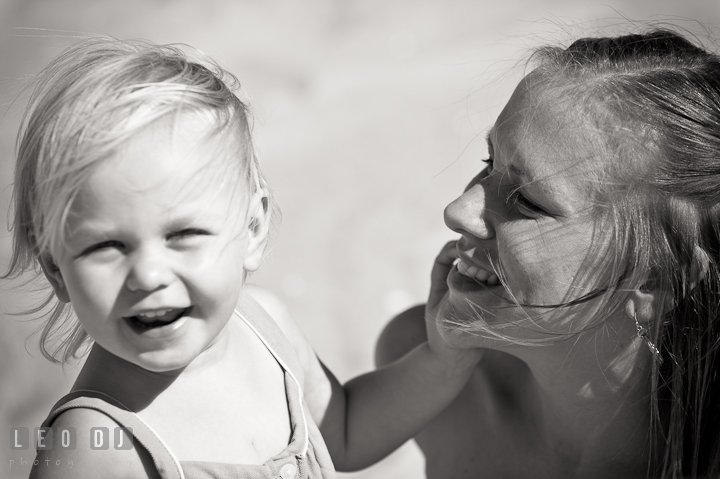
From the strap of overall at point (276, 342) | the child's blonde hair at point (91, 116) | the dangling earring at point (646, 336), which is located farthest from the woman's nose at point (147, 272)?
the dangling earring at point (646, 336)

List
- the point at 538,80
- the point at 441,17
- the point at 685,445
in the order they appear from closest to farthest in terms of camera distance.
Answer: the point at 538,80, the point at 685,445, the point at 441,17

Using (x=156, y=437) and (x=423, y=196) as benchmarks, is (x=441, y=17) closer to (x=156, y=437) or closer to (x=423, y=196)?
(x=423, y=196)

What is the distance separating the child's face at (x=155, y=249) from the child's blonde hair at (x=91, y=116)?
31mm

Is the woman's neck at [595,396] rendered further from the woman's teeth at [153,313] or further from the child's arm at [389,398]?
the woman's teeth at [153,313]

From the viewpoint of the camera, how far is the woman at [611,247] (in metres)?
1.51

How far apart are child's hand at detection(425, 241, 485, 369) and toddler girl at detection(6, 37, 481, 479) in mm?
470

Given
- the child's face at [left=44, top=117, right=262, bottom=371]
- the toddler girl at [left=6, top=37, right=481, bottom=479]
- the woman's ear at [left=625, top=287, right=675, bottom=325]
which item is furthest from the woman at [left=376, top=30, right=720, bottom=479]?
the child's face at [left=44, top=117, right=262, bottom=371]

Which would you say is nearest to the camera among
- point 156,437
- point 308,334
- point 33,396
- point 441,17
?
point 156,437

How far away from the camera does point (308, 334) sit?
3.06 meters

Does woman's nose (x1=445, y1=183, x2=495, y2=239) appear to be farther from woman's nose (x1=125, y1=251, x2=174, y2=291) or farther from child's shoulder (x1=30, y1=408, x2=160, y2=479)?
child's shoulder (x1=30, y1=408, x2=160, y2=479)

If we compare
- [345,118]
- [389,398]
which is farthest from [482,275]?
[345,118]

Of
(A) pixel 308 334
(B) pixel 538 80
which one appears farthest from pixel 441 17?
(B) pixel 538 80

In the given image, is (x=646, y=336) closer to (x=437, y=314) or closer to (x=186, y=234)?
(x=437, y=314)

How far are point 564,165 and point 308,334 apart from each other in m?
1.79
